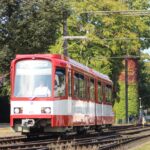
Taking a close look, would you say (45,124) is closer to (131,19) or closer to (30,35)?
(30,35)

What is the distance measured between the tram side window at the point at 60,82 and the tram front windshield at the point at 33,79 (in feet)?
0.98

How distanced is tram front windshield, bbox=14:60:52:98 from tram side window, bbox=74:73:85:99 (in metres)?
2.46

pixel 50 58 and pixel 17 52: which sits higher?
pixel 17 52

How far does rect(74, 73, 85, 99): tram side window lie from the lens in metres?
27.9

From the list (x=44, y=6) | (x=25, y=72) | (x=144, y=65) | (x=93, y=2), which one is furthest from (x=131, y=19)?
(x=25, y=72)

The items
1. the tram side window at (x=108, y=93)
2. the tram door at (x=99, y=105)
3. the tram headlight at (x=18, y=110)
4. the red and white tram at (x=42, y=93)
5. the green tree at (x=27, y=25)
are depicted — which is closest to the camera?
the red and white tram at (x=42, y=93)

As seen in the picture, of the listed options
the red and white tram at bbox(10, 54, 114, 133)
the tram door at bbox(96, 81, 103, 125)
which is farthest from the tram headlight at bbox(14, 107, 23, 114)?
the tram door at bbox(96, 81, 103, 125)

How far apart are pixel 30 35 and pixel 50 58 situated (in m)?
18.3

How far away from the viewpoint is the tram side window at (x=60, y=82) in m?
25.7

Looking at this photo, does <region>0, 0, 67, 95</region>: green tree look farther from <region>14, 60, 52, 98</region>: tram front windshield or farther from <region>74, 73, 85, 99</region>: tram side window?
<region>14, 60, 52, 98</region>: tram front windshield

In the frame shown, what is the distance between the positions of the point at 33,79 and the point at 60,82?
1138 millimetres

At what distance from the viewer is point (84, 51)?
62.8m

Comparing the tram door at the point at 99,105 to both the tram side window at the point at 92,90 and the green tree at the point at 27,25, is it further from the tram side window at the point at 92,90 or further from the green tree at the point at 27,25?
the green tree at the point at 27,25

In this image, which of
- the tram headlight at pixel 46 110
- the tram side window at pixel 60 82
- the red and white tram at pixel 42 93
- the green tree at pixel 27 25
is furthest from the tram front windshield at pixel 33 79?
the green tree at pixel 27 25
